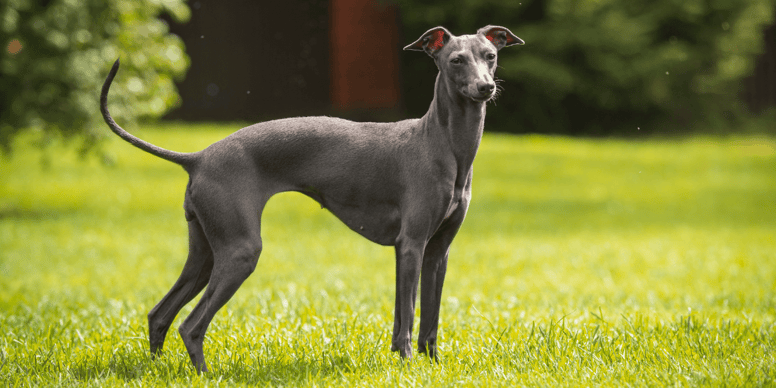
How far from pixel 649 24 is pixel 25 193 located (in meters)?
20.0

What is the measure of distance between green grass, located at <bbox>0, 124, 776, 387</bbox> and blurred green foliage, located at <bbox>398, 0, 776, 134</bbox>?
4.28 metres

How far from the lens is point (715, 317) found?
5477 millimetres

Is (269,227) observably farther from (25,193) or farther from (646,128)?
(646,128)

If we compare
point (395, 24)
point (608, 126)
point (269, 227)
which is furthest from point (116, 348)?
point (608, 126)

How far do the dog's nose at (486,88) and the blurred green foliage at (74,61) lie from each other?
8.45 meters

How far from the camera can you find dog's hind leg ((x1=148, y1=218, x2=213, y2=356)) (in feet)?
12.8

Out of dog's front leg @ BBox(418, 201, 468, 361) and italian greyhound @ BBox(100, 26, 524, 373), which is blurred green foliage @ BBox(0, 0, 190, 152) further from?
dog's front leg @ BBox(418, 201, 468, 361)

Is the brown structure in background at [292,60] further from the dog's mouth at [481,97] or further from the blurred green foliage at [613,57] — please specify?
the dog's mouth at [481,97]

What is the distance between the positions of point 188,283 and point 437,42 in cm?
191

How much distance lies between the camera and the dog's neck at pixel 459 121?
146 inches

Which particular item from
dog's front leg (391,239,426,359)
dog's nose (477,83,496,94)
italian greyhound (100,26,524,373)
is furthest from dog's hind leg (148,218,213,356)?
dog's nose (477,83,496,94)

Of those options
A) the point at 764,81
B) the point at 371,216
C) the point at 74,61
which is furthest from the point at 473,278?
the point at 764,81

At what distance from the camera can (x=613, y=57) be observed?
23.9 m

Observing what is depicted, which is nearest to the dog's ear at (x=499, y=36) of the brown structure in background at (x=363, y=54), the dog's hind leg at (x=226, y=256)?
the dog's hind leg at (x=226, y=256)
